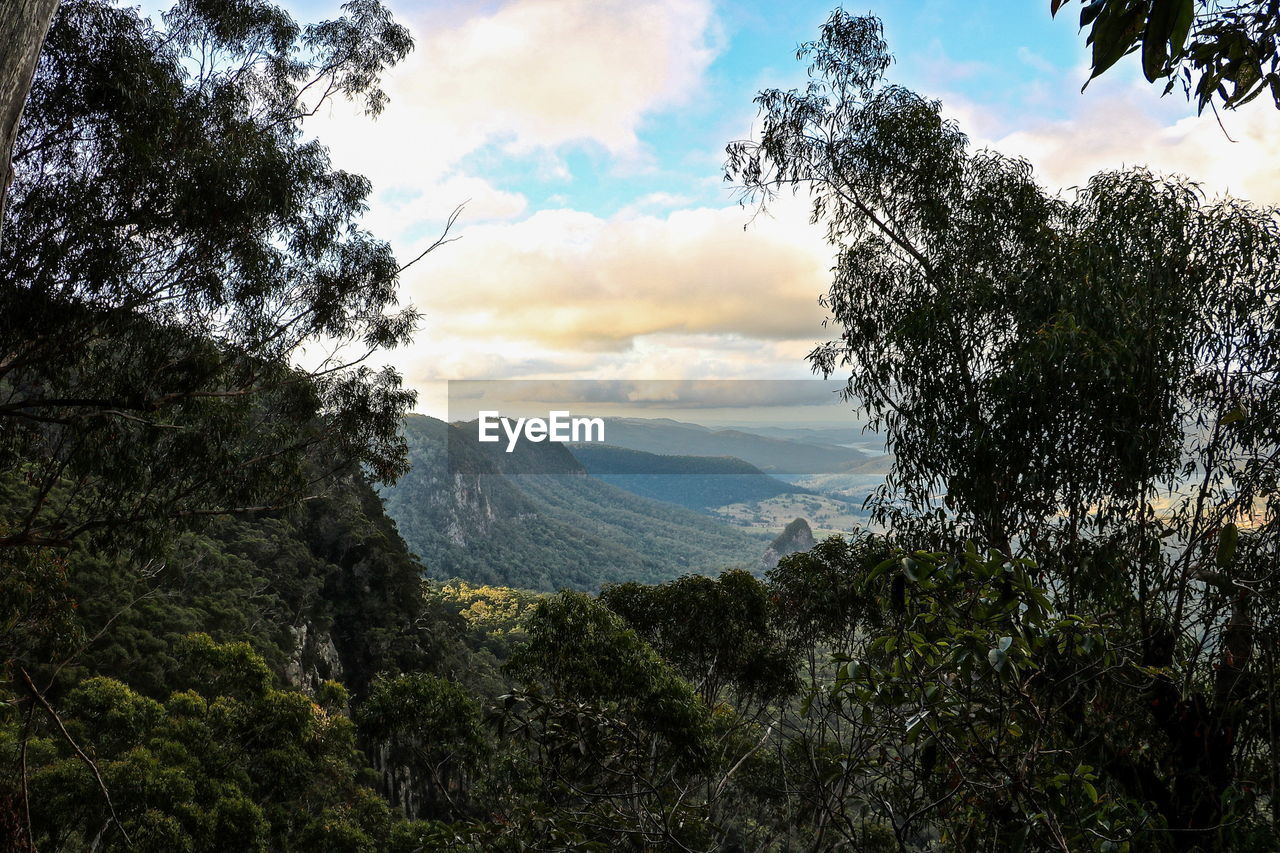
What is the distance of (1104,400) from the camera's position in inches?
168

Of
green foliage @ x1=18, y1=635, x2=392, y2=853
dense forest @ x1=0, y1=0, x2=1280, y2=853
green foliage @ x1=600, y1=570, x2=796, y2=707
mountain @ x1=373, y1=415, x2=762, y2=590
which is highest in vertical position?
dense forest @ x1=0, y1=0, x2=1280, y2=853

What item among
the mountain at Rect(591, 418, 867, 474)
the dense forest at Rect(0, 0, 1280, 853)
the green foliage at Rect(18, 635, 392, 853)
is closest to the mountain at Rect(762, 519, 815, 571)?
the dense forest at Rect(0, 0, 1280, 853)

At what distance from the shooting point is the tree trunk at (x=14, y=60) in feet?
5.77

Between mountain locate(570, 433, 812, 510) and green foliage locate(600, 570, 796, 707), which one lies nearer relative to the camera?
green foliage locate(600, 570, 796, 707)

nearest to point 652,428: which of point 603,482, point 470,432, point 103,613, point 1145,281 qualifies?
point 603,482

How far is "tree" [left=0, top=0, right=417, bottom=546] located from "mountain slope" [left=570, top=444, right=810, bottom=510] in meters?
96.8

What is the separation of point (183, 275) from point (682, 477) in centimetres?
10847

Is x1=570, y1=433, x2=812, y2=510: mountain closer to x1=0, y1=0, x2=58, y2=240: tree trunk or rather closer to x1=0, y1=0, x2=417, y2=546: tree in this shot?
x1=0, y1=0, x2=417, y2=546: tree

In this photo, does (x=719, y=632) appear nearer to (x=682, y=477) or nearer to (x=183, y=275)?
(x=183, y=275)

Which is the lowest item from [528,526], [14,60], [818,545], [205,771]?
[528,526]

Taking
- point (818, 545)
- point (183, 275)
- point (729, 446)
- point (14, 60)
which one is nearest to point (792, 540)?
point (818, 545)

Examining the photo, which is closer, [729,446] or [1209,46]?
[1209,46]

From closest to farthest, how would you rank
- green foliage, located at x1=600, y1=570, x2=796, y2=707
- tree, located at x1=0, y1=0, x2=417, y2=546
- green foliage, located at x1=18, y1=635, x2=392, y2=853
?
1. tree, located at x1=0, y1=0, x2=417, y2=546
2. green foliage, located at x1=18, y1=635, x2=392, y2=853
3. green foliage, located at x1=600, y1=570, x2=796, y2=707

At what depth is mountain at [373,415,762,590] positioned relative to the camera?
185ft
